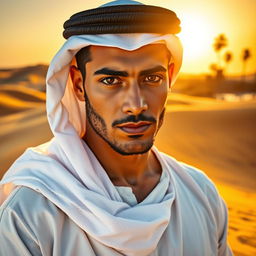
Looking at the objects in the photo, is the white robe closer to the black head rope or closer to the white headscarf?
the white headscarf

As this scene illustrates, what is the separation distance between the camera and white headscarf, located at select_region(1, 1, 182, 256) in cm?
198

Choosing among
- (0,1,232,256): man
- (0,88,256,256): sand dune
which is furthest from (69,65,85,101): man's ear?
(0,88,256,256): sand dune

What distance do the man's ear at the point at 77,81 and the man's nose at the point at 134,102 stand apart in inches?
13.9

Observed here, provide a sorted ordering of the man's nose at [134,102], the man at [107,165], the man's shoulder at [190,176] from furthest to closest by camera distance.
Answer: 1. the man's shoulder at [190,176]
2. the man's nose at [134,102]
3. the man at [107,165]

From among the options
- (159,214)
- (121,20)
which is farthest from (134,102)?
(159,214)

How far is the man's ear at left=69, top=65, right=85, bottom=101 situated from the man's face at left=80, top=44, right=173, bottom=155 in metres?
0.11

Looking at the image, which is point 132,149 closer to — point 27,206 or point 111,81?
point 111,81

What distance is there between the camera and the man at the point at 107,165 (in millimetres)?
1968

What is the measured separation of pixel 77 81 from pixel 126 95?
15.3 inches

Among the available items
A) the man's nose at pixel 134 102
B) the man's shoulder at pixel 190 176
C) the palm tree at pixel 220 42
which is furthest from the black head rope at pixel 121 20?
the palm tree at pixel 220 42

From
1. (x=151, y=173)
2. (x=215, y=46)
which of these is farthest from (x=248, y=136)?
(x=215, y=46)

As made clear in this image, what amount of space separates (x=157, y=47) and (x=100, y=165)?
714mm

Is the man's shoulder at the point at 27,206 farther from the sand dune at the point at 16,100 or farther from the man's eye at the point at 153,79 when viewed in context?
the sand dune at the point at 16,100

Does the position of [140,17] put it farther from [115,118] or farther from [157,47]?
[115,118]
